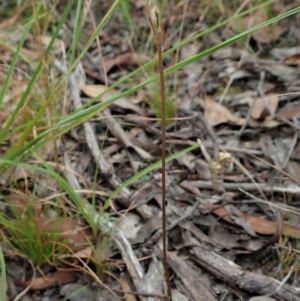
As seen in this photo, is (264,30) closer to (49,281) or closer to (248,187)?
(248,187)

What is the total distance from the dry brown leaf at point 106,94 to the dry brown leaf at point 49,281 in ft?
2.23

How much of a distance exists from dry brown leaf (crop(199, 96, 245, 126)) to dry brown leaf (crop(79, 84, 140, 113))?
0.23m

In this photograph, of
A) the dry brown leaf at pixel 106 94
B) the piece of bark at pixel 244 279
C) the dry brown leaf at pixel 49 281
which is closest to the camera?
the piece of bark at pixel 244 279

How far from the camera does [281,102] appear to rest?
1.96 meters

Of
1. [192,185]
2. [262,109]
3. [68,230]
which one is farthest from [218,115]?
[68,230]

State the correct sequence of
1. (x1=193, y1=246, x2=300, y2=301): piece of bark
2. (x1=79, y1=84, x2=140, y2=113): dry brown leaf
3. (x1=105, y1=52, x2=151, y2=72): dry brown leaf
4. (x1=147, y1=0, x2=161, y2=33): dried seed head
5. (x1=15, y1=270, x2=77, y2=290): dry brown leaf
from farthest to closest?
(x1=105, y1=52, x2=151, y2=72): dry brown leaf → (x1=79, y1=84, x2=140, y2=113): dry brown leaf → (x1=15, y1=270, x2=77, y2=290): dry brown leaf → (x1=193, y1=246, x2=300, y2=301): piece of bark → (x1=147, y1=0, x2=161, y2=33): dried seed head

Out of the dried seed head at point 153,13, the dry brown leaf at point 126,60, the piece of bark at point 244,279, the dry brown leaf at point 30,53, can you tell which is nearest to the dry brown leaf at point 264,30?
the dry brown leaf at point 126,60

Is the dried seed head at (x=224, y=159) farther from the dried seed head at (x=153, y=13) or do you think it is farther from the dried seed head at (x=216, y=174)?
the dried seed head at (x=153, y=13)

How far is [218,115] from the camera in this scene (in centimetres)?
194

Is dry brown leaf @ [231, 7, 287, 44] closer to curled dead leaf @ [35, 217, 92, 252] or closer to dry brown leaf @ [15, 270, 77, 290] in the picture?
curled dead leaf @ [35, 217, 92, 252]

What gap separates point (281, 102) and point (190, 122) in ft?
1.02

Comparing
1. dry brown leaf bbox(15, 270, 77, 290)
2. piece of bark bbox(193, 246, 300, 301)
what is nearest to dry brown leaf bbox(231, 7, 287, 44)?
piece of bark bbox(193, 246, 300, 301)

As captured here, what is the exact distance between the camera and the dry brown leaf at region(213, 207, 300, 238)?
150cm

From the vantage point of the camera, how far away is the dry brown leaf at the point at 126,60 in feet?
7.22
